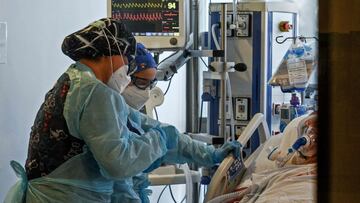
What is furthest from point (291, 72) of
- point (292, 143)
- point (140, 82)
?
point (140, 82)

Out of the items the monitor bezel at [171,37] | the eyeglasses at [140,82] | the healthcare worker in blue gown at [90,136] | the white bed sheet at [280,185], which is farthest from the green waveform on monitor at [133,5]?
the white bed sheet at [280,185]

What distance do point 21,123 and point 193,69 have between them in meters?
1.03

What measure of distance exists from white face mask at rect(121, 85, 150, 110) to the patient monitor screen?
1.97ft

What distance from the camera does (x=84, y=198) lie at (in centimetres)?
211

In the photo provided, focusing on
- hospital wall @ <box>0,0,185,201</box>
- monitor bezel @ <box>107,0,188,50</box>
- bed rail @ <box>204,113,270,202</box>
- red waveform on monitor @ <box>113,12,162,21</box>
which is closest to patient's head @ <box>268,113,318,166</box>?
bed rail @ <box>204,113,270,202</box>

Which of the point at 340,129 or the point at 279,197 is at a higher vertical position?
the point at 340,129

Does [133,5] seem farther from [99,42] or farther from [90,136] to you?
[90,136]

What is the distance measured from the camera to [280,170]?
2.12 meters

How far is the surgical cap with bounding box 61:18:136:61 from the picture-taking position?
2.15 meters

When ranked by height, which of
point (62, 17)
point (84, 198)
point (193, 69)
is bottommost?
point (84, 198)

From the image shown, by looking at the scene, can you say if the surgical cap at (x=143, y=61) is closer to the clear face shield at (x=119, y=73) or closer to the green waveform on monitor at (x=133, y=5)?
the clear face shield at (x=119, y=73)

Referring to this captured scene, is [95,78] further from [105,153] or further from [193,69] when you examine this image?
[193,69]

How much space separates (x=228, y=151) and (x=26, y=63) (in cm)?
147

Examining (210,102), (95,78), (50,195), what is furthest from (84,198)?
(210,102)
